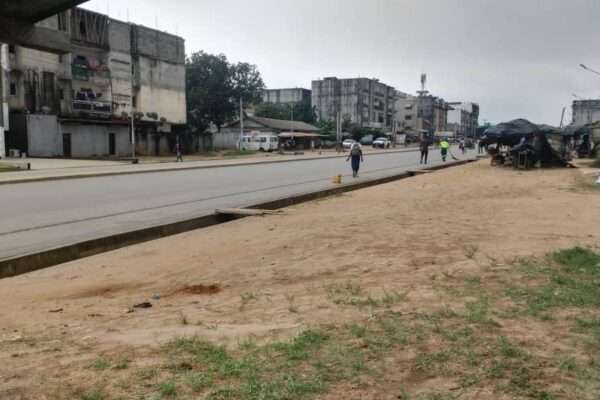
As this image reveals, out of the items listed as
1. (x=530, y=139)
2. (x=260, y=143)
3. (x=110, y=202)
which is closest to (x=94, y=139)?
(x=260, y=143)

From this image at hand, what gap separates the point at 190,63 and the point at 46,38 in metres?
70.2

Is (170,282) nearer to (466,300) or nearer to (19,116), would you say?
(466,300)

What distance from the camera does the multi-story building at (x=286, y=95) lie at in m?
119

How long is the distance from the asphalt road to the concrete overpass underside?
15.8 feet

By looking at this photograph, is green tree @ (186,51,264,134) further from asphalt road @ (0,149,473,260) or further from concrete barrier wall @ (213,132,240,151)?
asphalt road @ (0,149,473,260)

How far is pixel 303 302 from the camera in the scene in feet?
17.3

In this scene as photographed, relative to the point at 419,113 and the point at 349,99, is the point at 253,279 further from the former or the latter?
the point at 419,113

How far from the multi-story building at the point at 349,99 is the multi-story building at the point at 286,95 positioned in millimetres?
2414

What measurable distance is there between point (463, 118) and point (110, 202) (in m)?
166

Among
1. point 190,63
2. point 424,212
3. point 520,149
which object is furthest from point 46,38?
point 190,63

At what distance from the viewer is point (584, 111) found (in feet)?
311

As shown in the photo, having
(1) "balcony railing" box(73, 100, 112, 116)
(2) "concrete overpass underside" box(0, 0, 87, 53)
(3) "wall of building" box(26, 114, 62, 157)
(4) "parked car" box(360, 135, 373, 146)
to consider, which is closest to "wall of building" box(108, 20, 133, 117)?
(1) "balcony railing" box(73, 100, 112, 116)

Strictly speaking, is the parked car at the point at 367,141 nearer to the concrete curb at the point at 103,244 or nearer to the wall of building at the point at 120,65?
the wall of building at the point at 120,65

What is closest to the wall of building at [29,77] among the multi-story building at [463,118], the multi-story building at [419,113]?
the multi-story building at [419,113]
